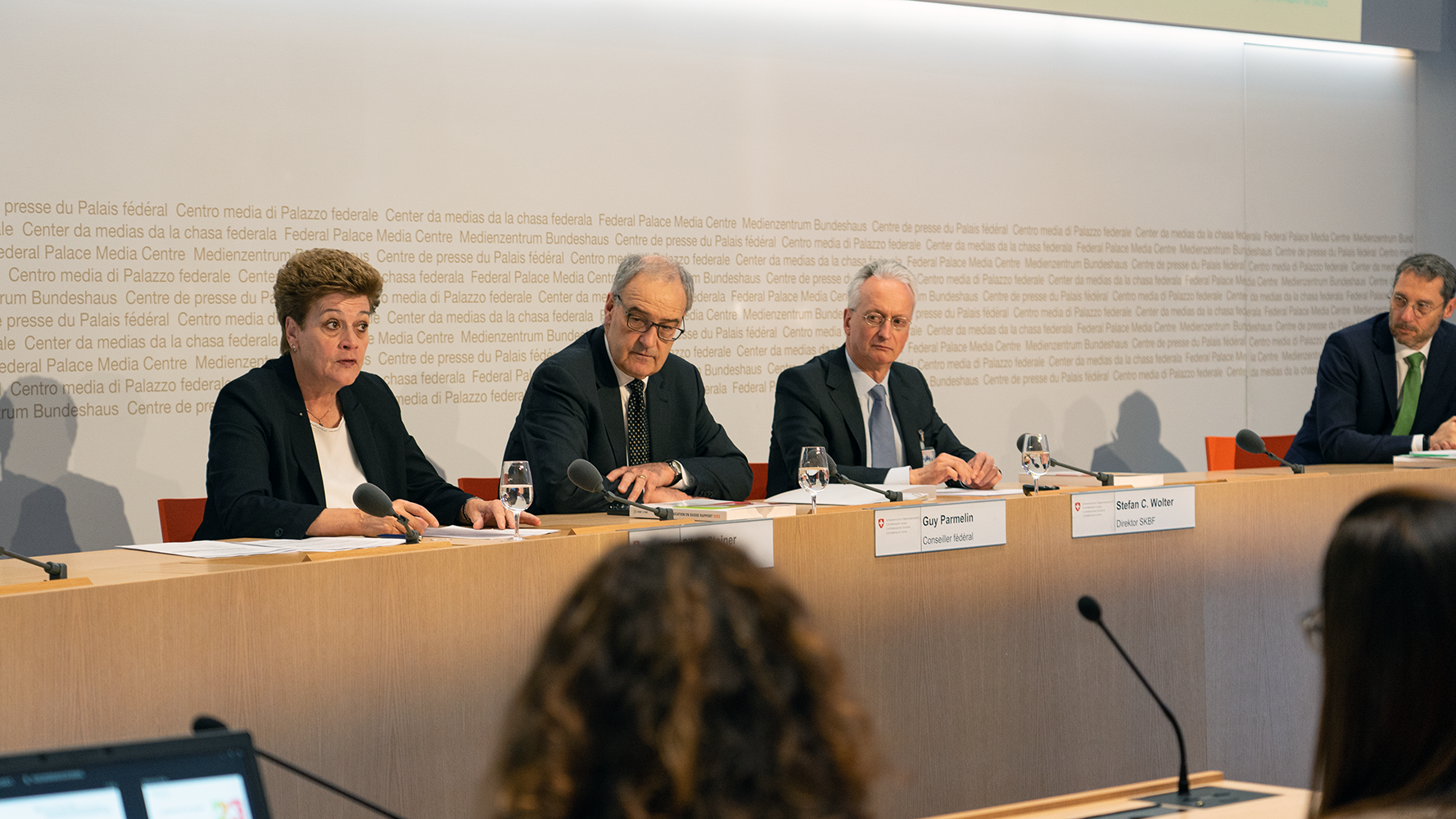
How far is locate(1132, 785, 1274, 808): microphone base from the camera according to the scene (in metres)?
1.99

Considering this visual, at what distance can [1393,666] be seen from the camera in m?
1.02

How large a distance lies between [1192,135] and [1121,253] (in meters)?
0.72

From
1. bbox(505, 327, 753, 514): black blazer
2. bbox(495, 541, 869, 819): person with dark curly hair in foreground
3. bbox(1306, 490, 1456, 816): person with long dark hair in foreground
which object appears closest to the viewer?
bbox(495, 541, 869, 819): person with dark curly hair in foreground

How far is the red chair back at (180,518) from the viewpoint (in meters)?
3.18

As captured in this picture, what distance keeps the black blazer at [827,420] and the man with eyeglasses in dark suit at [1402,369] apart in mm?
1378

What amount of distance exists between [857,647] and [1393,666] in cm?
170

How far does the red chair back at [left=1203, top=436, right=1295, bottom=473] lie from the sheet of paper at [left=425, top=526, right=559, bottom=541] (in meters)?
2.98

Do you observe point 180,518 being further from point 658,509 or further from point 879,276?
point 879,276

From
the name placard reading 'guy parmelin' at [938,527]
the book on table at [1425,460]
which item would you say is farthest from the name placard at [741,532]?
the book on table at [1425,460]

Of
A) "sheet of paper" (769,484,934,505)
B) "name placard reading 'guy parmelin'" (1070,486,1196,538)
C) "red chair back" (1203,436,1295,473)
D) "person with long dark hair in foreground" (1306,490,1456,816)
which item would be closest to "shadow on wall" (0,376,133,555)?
"sheet of paper" (769,484,934,505)

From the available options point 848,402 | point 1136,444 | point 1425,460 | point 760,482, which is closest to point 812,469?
point 848,402

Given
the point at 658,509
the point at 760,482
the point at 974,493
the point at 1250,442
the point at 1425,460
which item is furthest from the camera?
the point at 760,482

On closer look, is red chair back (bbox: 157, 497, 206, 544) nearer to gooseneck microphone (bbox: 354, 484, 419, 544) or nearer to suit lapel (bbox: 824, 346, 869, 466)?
gooseneck microphone (bbox: 354, 484, 419, 544)

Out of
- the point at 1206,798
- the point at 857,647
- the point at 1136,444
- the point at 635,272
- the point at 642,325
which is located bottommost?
the point at 1206,798
